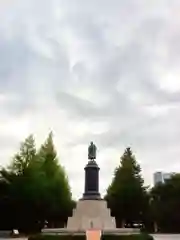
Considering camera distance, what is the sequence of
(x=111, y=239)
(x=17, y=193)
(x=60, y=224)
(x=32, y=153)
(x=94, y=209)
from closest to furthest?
(x=111, y=239)
(x=94, y=209)
(x=17, y=193)
(x=32, y=153)
(x=60, y=224)

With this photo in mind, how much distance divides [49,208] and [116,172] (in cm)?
966

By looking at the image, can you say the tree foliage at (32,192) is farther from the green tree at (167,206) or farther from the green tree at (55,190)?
the green tree at (167,206)

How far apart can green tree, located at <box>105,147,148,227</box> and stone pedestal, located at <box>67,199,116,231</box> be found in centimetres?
1327

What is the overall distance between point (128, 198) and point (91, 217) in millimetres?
14049

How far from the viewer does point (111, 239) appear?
19.6 meters

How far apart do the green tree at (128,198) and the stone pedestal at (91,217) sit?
1327 cm

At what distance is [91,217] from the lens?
28109 mm

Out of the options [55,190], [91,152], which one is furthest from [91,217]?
[55,190]

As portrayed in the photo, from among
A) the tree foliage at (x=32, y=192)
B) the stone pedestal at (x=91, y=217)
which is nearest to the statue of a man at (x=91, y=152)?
the stone pedestal at (x=91, y=217)

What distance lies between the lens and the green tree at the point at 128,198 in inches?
1644

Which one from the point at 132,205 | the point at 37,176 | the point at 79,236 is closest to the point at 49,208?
the point at 37,176

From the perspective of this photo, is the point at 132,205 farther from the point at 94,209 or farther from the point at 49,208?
the point at 94,209

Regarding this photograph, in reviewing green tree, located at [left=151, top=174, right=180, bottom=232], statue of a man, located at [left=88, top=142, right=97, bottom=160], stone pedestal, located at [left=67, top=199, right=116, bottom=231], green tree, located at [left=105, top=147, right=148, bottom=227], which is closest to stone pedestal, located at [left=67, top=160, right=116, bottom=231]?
stone pedestal, located at [left=67, top=199, right=116, bottom=231]

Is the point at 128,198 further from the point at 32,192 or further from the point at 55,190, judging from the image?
the point at 32,192
